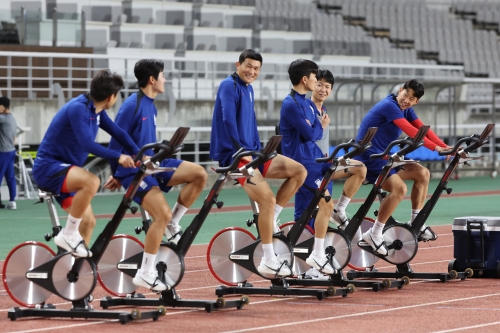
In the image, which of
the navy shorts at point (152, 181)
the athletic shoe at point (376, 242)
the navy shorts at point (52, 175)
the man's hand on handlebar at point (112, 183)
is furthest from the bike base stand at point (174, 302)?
the athletic shoe at point (376, 242)

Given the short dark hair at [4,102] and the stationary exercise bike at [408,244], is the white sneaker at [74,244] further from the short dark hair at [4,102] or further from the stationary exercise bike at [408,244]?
the short dark hair at [4,102]

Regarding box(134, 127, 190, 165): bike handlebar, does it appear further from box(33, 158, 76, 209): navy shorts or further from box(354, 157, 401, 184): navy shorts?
box(354, 157, 401, 184): navy shorts

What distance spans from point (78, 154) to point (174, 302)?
4.36 feet

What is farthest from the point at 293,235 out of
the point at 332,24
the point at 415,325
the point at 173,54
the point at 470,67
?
the point at 470,67

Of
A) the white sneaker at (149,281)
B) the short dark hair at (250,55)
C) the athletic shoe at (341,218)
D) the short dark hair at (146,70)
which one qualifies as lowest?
the white sneaker at (149,281)

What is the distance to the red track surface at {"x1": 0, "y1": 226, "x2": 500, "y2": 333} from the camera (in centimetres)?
716

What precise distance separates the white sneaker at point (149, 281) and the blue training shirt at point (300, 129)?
6.98 ft

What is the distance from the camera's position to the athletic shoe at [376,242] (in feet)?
31.9

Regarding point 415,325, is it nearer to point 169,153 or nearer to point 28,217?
point 169,153

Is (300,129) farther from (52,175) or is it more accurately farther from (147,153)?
(52,175)

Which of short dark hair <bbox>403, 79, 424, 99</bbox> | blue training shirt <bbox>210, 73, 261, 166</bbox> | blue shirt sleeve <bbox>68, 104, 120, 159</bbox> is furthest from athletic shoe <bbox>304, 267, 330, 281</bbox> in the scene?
blue shirt sleeve <bbox>68, 104, 120, 159</bbox>

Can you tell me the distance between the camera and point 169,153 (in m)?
7.39

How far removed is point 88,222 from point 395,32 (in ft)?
96.5

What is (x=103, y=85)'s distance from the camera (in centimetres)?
744
